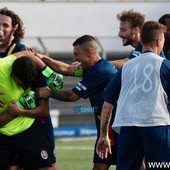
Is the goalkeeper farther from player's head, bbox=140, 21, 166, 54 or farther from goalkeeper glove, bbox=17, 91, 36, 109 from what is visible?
player's head, bbox=140, 21, 166, 54

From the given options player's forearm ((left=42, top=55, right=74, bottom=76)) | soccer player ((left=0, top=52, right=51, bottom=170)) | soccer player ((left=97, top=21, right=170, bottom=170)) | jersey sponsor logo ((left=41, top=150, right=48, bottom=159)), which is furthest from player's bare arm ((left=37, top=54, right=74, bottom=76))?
soccer player ((left=97, top=21, right=170, bottom=170))

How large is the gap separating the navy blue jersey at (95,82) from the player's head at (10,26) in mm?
856

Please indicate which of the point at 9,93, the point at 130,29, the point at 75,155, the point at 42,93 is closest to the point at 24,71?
the point at 9,93

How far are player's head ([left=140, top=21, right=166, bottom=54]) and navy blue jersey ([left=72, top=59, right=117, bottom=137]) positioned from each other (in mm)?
1596

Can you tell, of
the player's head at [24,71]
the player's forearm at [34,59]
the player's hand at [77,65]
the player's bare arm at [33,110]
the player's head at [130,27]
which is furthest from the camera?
the player's head at [130,27]

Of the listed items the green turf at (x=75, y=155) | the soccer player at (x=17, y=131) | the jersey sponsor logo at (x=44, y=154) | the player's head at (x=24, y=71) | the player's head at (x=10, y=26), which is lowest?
the green turf at (x=75, y=155)

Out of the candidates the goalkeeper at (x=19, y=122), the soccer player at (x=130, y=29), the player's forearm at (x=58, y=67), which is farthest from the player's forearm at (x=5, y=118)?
the soccer player at (x=130, y=29)

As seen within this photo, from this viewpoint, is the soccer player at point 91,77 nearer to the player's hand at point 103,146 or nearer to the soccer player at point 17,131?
the soccer player at point 17,131

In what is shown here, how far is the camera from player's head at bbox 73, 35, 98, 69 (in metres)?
9.81

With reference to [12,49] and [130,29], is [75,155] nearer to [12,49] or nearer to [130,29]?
[130,29]

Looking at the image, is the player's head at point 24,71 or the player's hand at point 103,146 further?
the player's head at point 24,71

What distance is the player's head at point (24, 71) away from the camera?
890 cm

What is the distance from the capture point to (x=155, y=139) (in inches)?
316

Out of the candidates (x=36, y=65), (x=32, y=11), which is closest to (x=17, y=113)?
(x=36, y=65)
